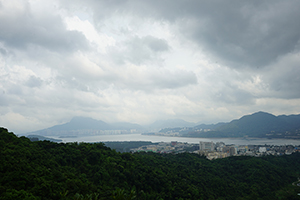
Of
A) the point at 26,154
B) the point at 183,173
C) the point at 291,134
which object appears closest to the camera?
the point at 26,154

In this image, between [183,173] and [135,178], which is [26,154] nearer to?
[135,178]

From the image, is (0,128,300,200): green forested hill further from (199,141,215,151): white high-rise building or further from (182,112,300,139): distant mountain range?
(182,112,300,139): distant mountain range

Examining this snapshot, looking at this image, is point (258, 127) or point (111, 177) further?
point (258, 127)

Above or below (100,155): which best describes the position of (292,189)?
below

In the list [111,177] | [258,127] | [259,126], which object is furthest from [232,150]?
[259,126]

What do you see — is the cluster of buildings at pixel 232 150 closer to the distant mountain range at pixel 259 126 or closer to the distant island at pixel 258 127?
the distant island at pixel 258 127

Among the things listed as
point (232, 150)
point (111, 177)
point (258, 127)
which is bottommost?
point (232, 150)

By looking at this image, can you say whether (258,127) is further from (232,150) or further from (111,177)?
(111,177)

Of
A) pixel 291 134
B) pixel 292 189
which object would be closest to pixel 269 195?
pixel 292 189
